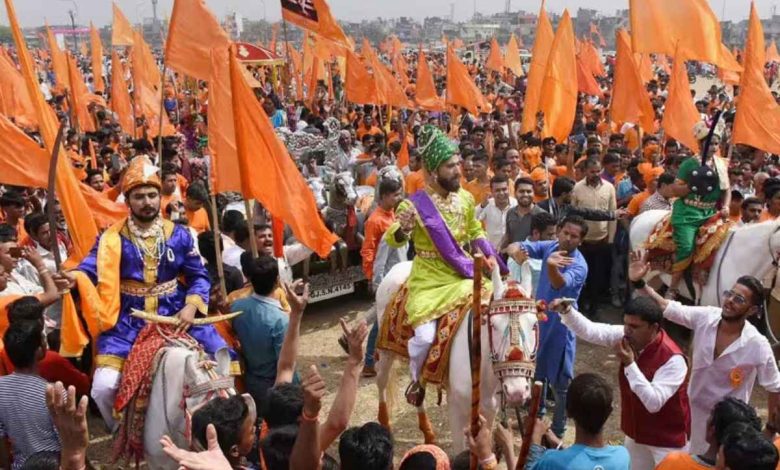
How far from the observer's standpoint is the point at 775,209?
7680 millimetres

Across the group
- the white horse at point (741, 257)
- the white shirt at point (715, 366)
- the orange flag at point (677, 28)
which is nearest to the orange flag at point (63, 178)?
the white shirt at point (715, 366)

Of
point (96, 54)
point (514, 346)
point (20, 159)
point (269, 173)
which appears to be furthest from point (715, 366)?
point (96, 54)

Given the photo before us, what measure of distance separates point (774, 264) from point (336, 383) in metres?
4.39

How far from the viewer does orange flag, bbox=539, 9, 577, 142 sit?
1055 cm

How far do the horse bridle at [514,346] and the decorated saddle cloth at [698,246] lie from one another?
340cm

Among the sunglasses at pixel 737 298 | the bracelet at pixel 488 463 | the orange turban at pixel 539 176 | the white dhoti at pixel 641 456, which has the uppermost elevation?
the sunglasses at pixel 737 298

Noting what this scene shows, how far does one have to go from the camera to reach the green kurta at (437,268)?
5.63 meters

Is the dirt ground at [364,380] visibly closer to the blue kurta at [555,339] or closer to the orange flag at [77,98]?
the blue kurta at [555,339]

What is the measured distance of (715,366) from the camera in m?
4.82

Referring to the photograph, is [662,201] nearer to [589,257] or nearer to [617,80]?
[589,257]

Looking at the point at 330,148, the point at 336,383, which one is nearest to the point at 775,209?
the point at 336,383

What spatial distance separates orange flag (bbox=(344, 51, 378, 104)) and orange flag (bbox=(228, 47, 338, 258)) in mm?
8828

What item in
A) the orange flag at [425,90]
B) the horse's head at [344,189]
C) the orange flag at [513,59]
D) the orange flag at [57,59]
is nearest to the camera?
the horse's head at [344,189]

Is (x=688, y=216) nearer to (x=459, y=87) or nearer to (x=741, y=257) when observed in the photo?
(x=741, y=257)
